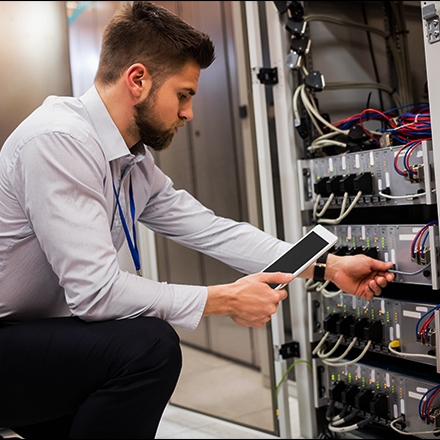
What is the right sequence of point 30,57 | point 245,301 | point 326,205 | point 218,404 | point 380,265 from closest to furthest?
point 245,301 < point 380,265 < point 326,205 < point 30,57 < point 218,404

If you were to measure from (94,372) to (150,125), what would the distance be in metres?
0.59

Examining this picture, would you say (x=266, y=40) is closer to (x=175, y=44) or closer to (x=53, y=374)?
(x=175, y=44)

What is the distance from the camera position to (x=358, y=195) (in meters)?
1.71

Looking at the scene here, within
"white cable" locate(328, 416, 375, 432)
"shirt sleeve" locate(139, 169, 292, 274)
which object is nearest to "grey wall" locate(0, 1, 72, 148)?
"shirt sleeve" locate(139, 169, 292, 274)

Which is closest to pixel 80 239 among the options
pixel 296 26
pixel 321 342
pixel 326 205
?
pixel 326 205

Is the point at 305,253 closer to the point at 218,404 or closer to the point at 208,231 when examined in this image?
the point at 208,231

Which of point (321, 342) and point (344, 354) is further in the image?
point (321, 342)

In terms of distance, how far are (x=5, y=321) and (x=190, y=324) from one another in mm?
441

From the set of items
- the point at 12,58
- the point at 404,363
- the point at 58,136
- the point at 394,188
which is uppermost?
the point at 12,58

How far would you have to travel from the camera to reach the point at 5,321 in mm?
1310

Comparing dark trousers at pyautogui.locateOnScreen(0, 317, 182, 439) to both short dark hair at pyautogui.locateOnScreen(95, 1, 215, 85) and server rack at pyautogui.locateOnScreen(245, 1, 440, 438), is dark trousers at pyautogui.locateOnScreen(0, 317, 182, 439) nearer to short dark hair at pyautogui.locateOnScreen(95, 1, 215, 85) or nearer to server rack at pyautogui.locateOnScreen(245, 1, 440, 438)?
short dark hair at pyautogui.locateOnScreen(95, 1, 215, 85)

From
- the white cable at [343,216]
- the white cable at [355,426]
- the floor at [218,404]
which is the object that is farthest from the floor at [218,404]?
the white cable at [343,216]

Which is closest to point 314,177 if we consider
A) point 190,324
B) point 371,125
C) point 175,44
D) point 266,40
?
point 371,125

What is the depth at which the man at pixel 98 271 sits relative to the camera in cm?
111
